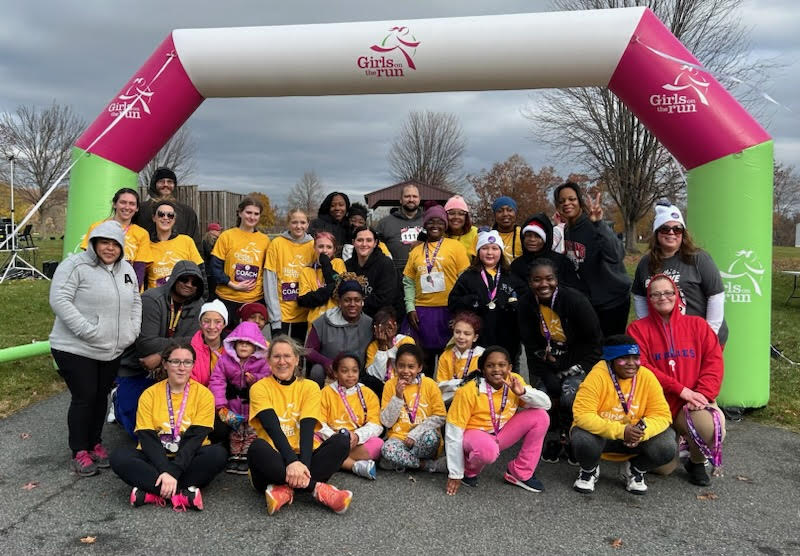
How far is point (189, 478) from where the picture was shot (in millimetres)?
3629

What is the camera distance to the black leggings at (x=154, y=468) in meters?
3.52

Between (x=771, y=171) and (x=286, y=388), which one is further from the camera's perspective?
(x=771, y=171)

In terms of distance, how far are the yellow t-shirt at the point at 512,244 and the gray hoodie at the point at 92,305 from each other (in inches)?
126

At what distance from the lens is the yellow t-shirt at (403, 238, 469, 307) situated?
17.3ft

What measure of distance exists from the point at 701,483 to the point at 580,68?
11.8ft

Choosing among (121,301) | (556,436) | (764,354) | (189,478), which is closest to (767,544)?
(556,436)

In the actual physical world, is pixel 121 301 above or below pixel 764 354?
above

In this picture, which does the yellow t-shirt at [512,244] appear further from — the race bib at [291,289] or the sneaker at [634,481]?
the sneaker at [634,481]

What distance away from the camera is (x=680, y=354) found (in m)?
4.13

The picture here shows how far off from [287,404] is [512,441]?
1580 millimetres

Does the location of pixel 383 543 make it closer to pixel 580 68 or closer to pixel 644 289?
pixel 644 289

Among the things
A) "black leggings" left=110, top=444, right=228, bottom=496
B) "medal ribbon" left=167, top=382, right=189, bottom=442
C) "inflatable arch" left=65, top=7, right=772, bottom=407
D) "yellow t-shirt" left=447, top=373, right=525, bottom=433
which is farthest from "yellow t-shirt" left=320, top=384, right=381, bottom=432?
"inflatable arch" left=65, top=7, right=772, bottom=407

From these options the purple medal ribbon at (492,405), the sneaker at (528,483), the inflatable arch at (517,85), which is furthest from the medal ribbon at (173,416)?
the inflatable arch at (517,85)

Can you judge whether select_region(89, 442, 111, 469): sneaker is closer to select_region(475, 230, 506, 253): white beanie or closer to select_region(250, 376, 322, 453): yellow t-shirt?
select_region(250, 376, 322, 453): yellow t-shirt
